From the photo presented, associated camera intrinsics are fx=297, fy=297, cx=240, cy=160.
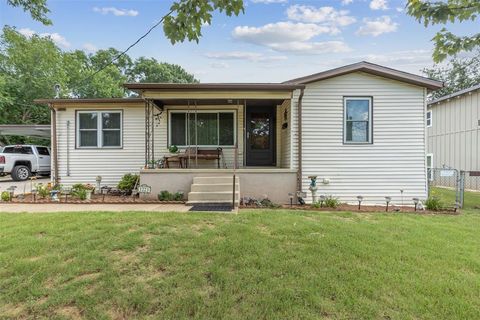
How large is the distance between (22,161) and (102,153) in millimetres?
6262

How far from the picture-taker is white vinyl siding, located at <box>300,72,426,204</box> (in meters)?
8.09

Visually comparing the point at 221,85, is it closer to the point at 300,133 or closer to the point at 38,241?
the point at 300,133

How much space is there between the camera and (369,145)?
8148mm

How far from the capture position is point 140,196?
7883 mm

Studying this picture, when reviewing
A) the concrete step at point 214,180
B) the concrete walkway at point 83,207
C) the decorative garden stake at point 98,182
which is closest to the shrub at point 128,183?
the decorative garden stake at point 98,182

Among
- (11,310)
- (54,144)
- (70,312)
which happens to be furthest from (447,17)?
(54,144)

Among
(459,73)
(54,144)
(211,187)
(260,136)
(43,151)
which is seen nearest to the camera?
(211,187)

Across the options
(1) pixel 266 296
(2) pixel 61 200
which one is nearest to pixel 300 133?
(1) pixel 266 296

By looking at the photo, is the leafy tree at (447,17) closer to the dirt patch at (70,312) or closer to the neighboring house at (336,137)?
the dirt patch at (70,312)

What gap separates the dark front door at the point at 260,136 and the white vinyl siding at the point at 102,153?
353 centimetres

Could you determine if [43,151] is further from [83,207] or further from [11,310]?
[11,310]

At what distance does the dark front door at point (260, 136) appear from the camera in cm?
1009

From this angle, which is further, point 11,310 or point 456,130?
point 456,130

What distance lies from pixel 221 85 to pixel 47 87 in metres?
19.0
